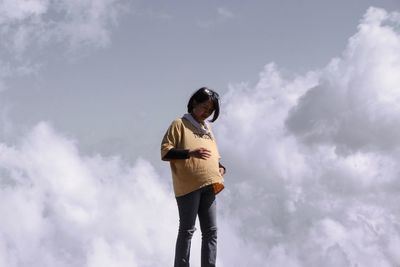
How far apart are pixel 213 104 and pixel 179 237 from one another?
140 centimetres

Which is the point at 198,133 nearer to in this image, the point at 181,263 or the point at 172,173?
the point at 172,173

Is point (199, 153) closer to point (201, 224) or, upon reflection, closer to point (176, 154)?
point (176, 154)

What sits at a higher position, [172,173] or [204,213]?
[172,173]

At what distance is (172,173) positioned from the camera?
16.3 ft

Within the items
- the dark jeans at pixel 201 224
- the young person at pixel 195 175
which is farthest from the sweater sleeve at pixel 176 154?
the dark jeans at pixel 201 224

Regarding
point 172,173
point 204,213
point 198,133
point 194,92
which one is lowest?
point 204,213

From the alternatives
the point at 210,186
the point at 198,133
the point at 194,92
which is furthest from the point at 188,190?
the point at 194,92

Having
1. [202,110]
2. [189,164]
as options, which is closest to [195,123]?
[202,110]

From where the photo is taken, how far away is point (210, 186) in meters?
4.88

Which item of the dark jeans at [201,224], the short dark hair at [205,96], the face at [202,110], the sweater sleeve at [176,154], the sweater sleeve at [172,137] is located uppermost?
the short dark hair at [205,96]

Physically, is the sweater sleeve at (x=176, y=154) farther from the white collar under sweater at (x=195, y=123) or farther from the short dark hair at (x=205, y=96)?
the short dark hair at (x=205, y=96)

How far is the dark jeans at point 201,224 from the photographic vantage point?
4.75 m

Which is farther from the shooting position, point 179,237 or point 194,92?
point 194,92

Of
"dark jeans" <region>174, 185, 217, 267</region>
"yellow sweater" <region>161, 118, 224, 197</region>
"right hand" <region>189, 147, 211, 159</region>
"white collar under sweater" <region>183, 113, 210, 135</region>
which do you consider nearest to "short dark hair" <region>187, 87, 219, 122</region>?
"white collar under sweater" <region>183, 113, 210, 135</region>
